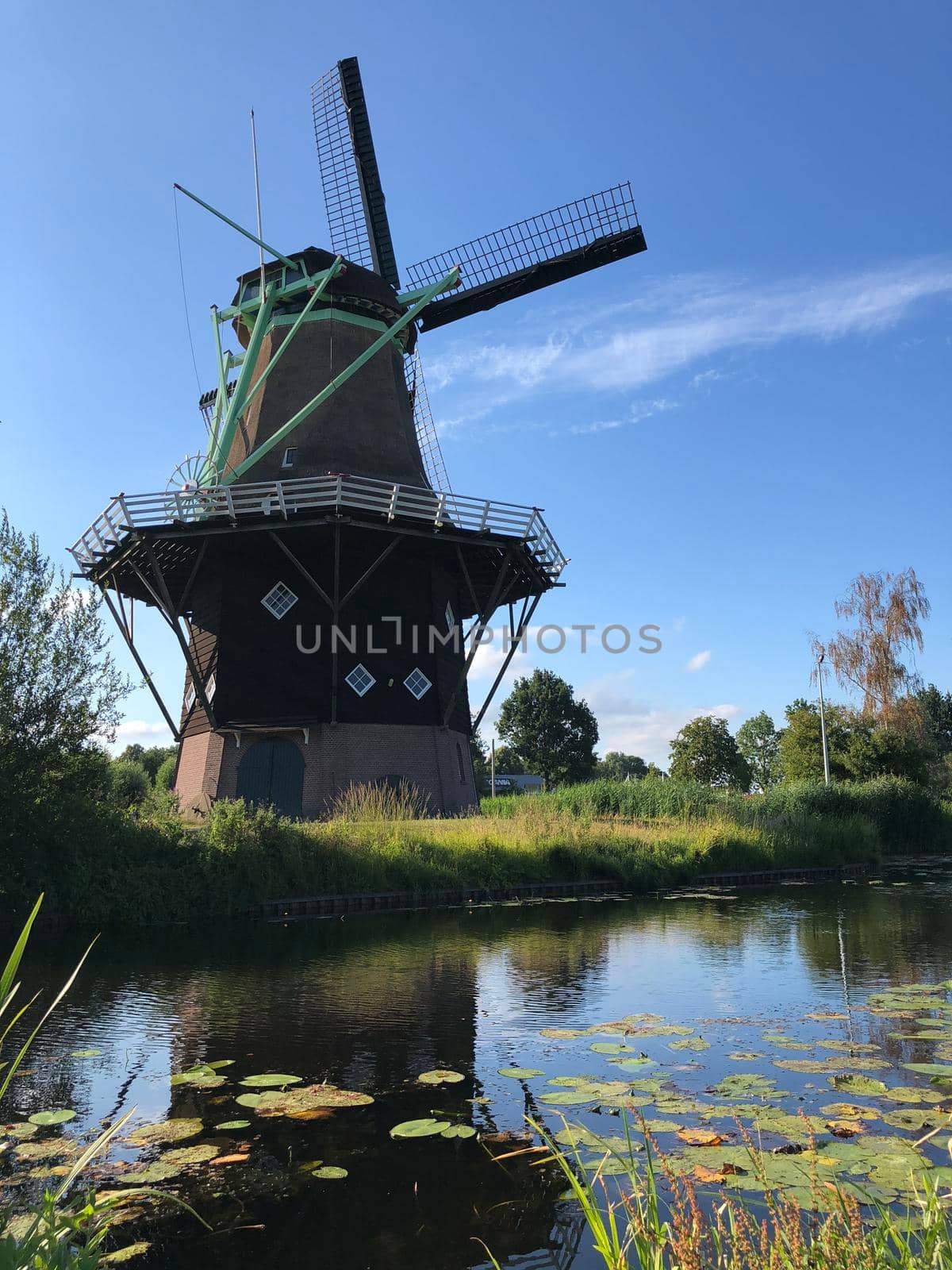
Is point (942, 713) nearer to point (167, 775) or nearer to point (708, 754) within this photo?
point (708, 754)

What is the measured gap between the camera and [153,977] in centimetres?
805

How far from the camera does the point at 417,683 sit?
1927 cm

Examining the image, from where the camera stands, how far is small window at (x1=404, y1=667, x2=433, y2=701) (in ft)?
62.7

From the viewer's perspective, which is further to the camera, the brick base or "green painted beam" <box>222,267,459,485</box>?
"green painted beam" <box>222,267,459,485</box>

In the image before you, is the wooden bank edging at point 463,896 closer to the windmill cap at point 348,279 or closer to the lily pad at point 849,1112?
the lily pad at point 849,1112

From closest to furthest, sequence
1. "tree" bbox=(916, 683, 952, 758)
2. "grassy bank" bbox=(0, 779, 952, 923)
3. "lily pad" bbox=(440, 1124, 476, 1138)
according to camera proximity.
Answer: "lily pad" bbox=(440, 1124, 476, 1138) < "grassy bank" bbox=(0, 779, 952, 923) < "tree" bbox=(916, 683, 952, 758)

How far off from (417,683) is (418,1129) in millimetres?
15193

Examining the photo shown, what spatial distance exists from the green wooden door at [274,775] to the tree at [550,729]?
38.6 meters

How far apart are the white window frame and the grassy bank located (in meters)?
4.92

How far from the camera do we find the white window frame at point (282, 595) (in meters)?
18.7

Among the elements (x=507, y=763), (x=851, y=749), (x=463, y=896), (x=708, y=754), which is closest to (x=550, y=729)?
(x=708, y=754)

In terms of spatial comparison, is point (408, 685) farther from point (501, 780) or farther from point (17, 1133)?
point (501, 780)

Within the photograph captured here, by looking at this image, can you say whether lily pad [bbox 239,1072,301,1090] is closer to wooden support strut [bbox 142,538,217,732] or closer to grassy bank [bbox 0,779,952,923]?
grassy bank [bbox 0,779,952,923]

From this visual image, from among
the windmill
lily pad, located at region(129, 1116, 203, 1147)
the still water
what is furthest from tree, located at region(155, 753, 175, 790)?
lily pad, located at region(129, 1116, 203, 1147)
